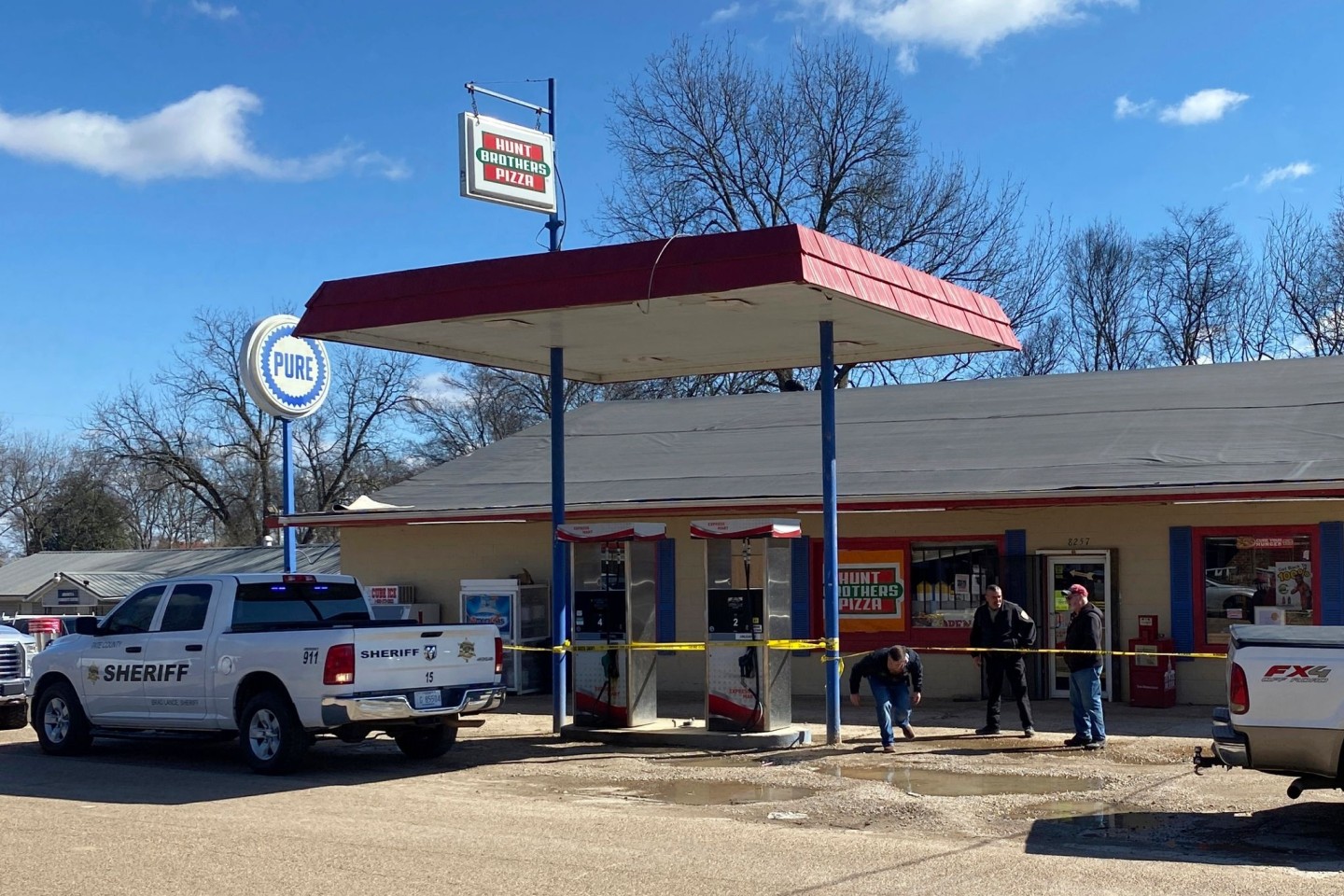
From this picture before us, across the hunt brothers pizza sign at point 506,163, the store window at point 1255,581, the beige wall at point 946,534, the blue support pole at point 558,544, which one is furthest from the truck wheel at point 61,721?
the store window at point 1255,581

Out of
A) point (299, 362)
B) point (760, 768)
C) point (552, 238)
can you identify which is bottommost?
point (760, 768)

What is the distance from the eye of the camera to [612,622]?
1552cm

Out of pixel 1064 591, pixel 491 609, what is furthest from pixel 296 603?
pixel 1064 591

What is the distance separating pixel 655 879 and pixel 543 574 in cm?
1412

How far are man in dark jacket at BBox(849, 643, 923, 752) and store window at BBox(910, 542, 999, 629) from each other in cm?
481

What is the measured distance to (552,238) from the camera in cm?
2561

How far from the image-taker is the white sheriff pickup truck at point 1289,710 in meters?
9.08

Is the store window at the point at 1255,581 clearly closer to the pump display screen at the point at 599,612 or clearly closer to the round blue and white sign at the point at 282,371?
the pump display screen at the point at 599,612

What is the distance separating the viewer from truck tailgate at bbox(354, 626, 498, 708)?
41.4 ft

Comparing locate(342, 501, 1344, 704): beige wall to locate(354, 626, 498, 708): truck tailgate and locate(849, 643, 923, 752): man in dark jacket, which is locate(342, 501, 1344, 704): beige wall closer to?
locate(849, 643, 923, 752): man in dark jacket

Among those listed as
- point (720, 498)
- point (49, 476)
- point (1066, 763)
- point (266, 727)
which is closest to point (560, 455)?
point (720, 498)

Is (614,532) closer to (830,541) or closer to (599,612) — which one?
(599,612)

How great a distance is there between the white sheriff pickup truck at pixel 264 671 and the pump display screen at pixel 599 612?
182cm

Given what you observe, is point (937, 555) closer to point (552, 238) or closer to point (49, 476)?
point (552, 238)
